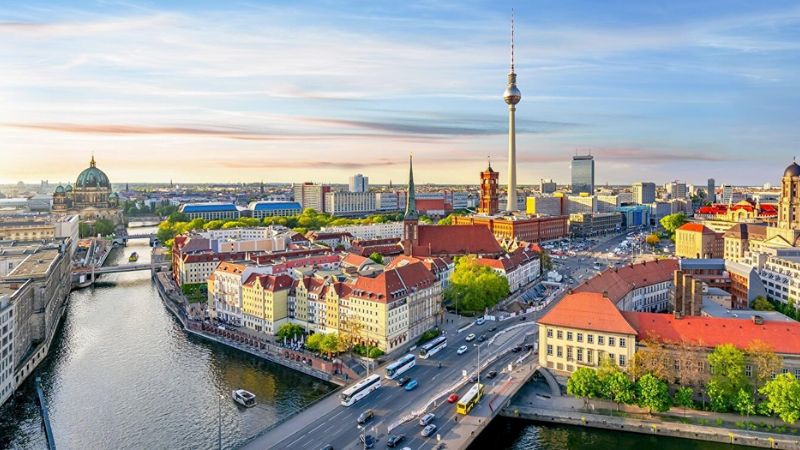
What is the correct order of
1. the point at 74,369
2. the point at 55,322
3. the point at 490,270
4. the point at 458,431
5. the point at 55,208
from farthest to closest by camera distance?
1. the point at 55,208
2. the point at 490,270
3. the point at 55,322
4. the point at 74,369
5. the point at 458,431

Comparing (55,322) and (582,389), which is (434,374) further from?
(55,322)

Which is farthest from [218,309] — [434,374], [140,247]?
[140,247]

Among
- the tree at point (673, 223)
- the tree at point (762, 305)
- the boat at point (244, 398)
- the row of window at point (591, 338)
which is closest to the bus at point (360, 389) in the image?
the boat at point (244, 398)

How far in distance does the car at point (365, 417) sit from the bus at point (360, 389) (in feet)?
7.63

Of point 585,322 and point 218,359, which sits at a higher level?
point 585,322

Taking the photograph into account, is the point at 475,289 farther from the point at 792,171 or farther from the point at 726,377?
the point at 792,171

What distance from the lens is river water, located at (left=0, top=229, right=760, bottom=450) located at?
132ft

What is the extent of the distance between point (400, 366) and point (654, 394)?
20.4 metres

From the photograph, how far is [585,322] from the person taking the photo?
153ft

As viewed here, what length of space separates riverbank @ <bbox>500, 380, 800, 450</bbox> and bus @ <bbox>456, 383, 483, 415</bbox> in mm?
2289

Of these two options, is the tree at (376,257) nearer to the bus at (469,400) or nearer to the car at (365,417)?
the bus at (469,400)

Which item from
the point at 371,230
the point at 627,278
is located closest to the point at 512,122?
the point at 371,230

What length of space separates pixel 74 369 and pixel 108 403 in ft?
36.0

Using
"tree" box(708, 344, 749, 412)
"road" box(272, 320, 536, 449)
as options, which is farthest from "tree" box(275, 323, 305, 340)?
"tree" box(708, 344, 749, 412)
